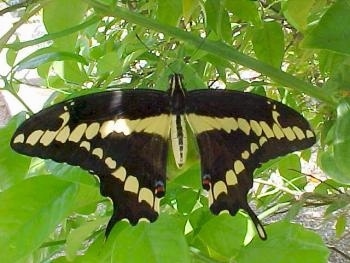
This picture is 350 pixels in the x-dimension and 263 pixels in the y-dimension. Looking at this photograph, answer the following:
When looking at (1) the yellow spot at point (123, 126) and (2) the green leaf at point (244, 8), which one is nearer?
(1) the yellow spot at point (123, 126)

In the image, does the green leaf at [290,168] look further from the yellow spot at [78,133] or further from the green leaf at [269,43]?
the yellow spot at [78,133]

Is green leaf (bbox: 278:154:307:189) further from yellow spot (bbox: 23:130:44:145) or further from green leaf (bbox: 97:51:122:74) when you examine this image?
yellow spot (bbox: 23:130:44:145)

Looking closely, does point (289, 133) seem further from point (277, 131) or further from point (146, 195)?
point (146, 195)

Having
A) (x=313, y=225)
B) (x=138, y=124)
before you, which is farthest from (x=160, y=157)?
(x=313, y=225)

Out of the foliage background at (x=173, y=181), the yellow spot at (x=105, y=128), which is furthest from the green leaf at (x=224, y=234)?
the yellow spot at (x=105, y=128)

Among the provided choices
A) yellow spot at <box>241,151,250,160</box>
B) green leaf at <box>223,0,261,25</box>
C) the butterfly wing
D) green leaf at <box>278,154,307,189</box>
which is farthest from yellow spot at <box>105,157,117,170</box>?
green leaf at <box>278,154,307,189</box>

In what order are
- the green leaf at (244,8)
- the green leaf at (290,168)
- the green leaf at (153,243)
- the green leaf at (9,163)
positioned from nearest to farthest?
the green leaf at (153,243) < the green leaf at (9,163) < the green leaf at (244,8) < the green leaf at (290,168)

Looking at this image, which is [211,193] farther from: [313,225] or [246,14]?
[313,225]

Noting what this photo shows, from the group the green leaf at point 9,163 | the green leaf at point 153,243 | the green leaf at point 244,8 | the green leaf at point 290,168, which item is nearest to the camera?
the green leaf at point 153,243
